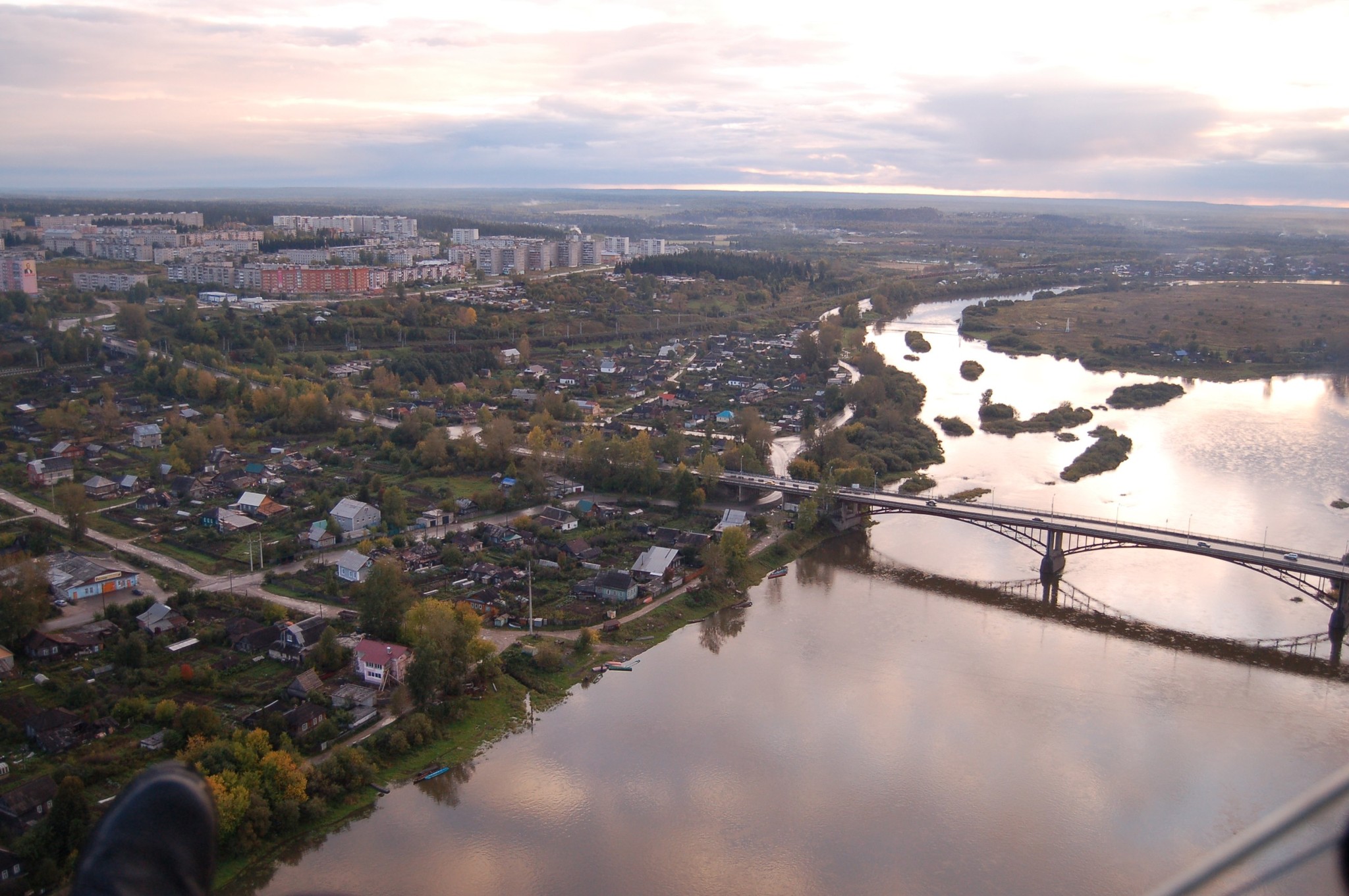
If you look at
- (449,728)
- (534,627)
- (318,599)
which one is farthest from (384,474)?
(449,728)

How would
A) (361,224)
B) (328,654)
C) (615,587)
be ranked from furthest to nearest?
(361,224) → (615,587) → (328,654)

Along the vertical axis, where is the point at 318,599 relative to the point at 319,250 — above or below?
below

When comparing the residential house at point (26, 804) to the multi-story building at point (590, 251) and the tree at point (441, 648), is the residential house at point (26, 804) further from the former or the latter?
the multi-story building at point (590, 251)

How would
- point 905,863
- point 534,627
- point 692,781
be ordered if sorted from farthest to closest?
1. point 534,627
2. point 692,781
3. point 905,863

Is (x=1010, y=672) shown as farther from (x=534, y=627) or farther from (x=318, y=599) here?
(x=318, y=599)

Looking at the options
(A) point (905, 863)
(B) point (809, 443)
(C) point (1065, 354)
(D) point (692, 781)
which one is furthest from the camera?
(C) point (1065, 354)

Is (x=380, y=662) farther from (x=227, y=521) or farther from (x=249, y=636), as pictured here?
(x=227, y=521)

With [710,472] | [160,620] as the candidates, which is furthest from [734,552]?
[160,620]

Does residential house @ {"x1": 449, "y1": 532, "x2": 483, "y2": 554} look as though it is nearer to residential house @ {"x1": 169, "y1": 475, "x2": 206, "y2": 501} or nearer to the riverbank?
the riverbank
